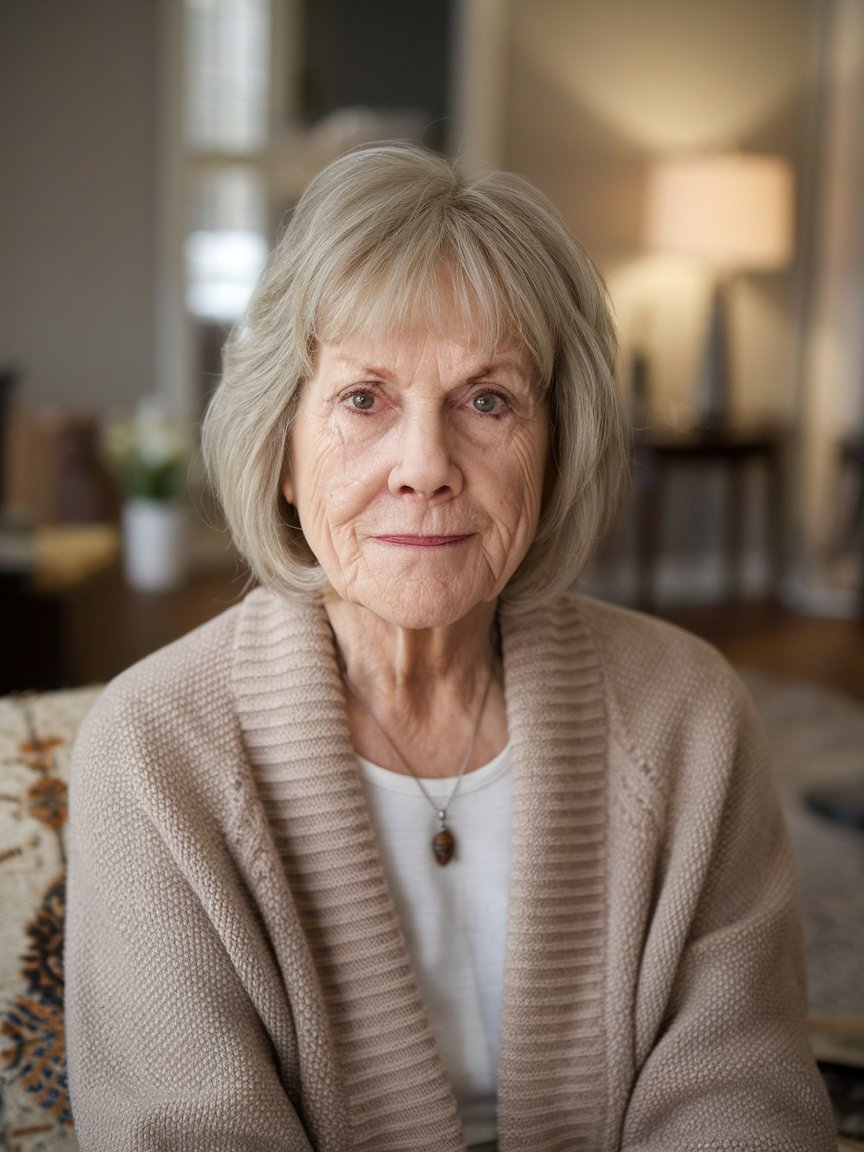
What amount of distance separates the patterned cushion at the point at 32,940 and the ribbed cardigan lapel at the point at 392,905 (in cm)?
21

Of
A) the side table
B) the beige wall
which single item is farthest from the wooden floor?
the beige wall

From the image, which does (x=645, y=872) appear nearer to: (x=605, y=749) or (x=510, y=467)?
(x=605, y=749)

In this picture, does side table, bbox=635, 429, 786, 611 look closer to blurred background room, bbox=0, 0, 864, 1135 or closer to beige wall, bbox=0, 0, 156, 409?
blurred background room, bbox=0, 0, 864, 1135

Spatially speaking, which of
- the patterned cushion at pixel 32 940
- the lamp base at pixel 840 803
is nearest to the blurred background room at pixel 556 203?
the lamp base at pixel 840 803

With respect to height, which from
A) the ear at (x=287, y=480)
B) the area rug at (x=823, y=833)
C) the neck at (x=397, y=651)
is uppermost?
the ear at (x=287, y=480)

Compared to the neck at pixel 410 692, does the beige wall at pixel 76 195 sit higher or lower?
higher

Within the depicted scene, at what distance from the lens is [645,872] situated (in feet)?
3.73

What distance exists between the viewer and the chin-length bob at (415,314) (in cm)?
100

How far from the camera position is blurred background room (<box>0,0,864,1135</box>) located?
5.21 metres

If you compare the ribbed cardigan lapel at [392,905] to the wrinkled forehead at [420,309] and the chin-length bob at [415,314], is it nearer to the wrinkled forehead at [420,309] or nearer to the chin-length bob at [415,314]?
the chin-length bob at [415,314]

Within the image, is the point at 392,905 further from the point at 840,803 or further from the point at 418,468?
the point at 840,803

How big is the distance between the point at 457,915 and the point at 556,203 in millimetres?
4264

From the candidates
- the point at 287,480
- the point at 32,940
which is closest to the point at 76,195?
the point at 287,480

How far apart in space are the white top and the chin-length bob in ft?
0.70
